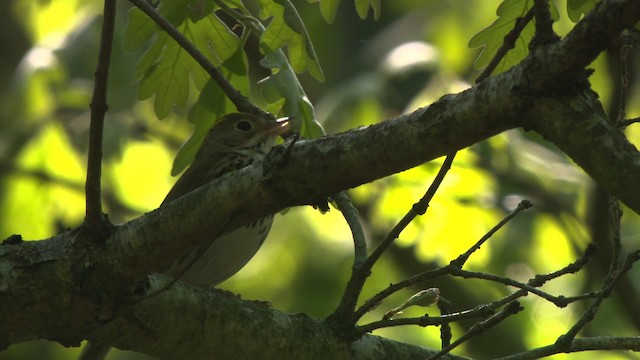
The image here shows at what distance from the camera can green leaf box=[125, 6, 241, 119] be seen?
424 cm

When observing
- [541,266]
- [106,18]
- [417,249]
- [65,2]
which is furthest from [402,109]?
[106,18]

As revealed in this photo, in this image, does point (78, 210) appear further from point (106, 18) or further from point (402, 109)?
point (106, 18)

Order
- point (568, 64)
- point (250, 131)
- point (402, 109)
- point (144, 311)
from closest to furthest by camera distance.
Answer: point (568, 64), point (144, 311), point (250, 131), point (402, 109)

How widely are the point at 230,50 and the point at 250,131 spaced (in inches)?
71.1

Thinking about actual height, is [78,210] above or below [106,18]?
above

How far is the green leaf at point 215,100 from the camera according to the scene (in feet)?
14.0

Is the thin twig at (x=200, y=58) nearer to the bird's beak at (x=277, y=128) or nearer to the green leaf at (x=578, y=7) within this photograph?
the bird's beak at (x=277, y=128)

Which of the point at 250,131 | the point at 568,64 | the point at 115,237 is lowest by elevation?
the point at 568,64

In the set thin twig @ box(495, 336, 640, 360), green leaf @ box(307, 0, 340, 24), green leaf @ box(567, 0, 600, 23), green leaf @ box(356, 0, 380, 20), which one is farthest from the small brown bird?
green leaf @ box(567, 0, 600, 23)

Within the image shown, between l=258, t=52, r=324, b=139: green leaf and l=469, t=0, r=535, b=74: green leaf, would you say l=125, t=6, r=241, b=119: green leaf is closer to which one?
l=258, t=52, r=324, b=139: green leaf

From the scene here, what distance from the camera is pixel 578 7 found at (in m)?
3.46

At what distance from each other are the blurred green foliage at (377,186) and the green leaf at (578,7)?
3090 millimetres

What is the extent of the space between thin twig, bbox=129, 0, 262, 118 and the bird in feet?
1.71

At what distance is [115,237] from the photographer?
333 centimetres
